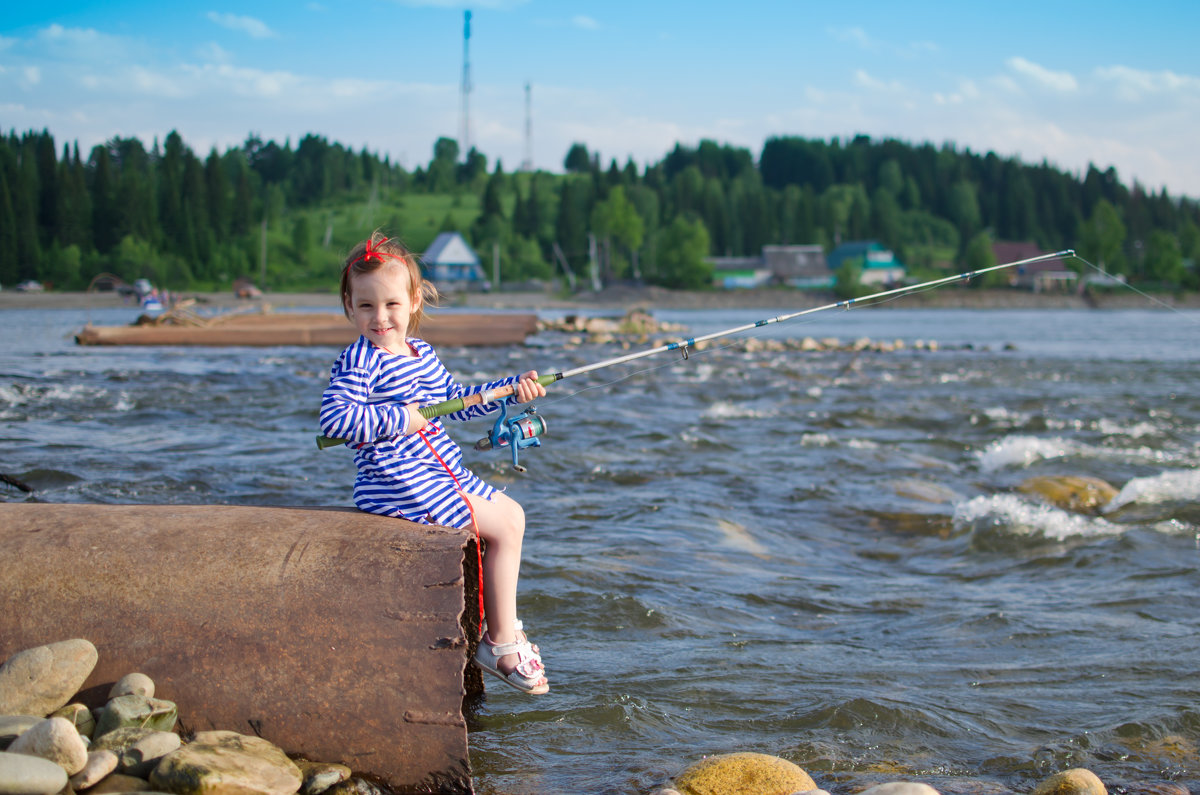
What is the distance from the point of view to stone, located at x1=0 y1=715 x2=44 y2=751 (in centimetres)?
291

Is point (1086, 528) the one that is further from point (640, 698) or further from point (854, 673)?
point (640, 698)

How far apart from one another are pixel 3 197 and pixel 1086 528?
39026 mm

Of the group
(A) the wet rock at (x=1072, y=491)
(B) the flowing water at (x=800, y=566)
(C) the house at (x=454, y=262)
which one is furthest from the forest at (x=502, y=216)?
(A) the wet rock at (x=1072, y=491)

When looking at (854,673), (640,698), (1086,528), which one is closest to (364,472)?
(640,698)

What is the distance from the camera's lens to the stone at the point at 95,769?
2777 mm

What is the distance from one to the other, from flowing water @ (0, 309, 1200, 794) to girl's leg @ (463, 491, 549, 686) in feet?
1.48

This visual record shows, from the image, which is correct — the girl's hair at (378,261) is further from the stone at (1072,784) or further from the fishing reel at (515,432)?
the stone at (1072,784)

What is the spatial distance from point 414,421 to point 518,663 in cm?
98

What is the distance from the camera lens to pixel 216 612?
332 cm

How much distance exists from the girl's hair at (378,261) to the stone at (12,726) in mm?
1680

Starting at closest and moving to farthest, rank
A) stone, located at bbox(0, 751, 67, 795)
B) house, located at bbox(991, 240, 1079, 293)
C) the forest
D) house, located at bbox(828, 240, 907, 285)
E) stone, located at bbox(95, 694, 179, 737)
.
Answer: stone, located at bbox(0, 751, 67, 795) < stone, located at bbox(95, 694, 179, 737) < the forest < house, located at bbox(991, 240, 1079, 293) < house, located at bbox(828, 240, 907, 285)

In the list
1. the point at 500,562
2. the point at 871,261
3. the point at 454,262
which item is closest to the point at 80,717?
the point at 500,562

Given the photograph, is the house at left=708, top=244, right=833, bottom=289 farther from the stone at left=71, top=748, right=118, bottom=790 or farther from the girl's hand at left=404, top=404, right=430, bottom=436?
the stone at left=71, top=748, right=118, bottom=790

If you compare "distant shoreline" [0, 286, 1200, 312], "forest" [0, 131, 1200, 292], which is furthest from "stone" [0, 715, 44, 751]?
"distant shoreline" [0, 286, 1200, 312]
